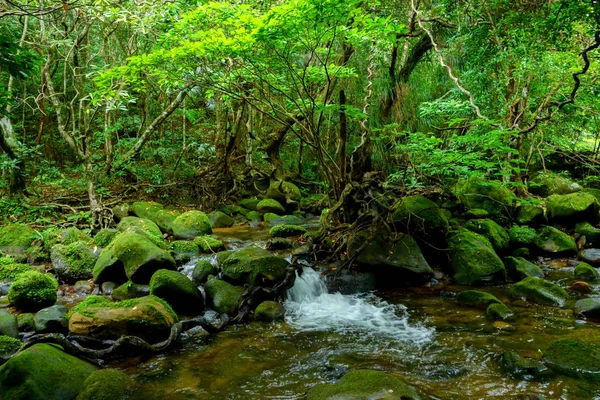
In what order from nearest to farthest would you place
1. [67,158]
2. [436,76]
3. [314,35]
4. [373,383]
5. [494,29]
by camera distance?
[373,383] < [314,35] < [494,29] < [436,76] < [67,158]

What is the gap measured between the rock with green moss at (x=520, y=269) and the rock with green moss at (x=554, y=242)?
54.8 inches

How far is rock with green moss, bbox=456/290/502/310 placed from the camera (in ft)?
19.2

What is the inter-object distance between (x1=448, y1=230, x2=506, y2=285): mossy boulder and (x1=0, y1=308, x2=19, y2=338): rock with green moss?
6677mm

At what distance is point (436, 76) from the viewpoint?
9828 mm

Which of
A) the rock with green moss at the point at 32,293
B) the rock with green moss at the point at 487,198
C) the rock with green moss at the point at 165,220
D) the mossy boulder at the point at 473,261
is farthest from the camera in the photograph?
the rock with green moss at the point at 165,220

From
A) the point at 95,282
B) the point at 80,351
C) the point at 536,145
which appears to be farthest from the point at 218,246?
the point at 536,145

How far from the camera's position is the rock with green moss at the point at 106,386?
11.5 ft

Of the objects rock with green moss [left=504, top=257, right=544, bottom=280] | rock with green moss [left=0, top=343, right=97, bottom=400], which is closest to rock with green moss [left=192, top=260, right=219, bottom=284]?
rock with green moss [left=0, top=343, right=97, bottom=400]

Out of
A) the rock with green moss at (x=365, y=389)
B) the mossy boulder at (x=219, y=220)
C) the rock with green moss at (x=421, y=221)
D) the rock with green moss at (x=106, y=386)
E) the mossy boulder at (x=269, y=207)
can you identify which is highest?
the rock with green moss at (x=421, y=221)

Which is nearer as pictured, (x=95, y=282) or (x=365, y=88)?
(x=95, y=282)

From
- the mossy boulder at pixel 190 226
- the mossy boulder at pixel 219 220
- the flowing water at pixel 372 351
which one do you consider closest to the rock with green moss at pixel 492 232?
the flowing water at pixel 372 351

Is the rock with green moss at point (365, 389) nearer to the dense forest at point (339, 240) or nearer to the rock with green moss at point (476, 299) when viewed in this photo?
the dense forest at point (339, 240)

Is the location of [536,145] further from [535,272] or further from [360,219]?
[360,219]

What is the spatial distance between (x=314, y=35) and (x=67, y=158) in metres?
15.0
